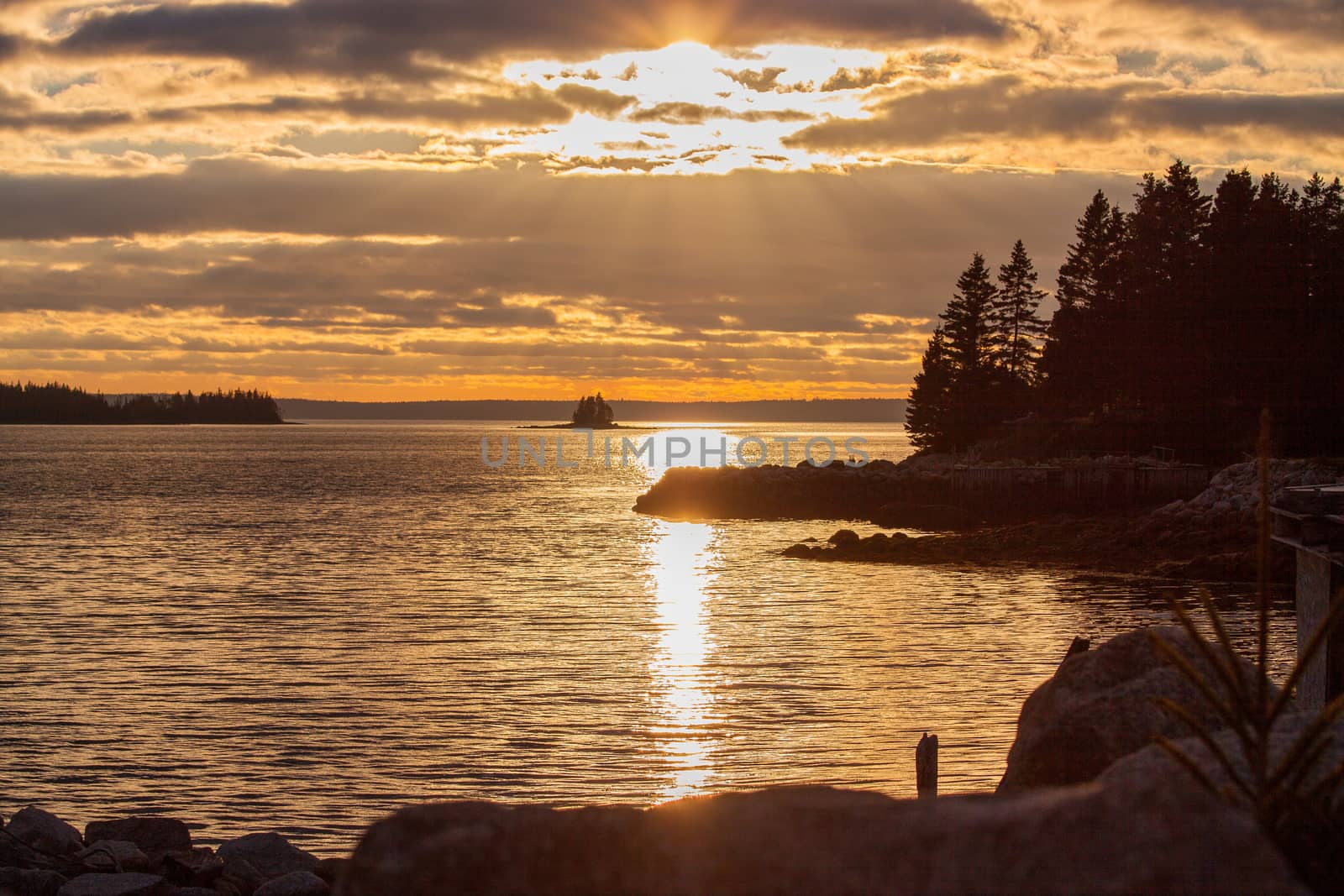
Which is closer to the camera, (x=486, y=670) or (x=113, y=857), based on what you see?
(x=113, y=857)

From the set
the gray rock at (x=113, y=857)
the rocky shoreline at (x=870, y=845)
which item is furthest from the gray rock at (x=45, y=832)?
the rocky shoreline at (x=870, y=845)

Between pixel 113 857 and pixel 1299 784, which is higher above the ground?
pixel 1299 784

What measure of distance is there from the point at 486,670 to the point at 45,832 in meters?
10.8

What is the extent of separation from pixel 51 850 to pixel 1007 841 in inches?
402

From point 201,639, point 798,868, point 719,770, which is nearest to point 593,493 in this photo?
point 201,639

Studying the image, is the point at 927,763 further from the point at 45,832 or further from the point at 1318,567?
the point at 45,832

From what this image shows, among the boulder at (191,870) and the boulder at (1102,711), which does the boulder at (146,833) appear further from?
the boulder at (1102,711)

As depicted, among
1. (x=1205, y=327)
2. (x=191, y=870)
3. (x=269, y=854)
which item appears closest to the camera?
(x=191, y=870)

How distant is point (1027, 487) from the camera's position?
6103 centimetres

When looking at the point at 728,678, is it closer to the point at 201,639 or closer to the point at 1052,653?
the point at 1052,653

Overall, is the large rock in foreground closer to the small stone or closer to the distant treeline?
the small stone

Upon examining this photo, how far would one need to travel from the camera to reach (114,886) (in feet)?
30.6

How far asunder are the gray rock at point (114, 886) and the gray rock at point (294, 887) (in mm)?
802

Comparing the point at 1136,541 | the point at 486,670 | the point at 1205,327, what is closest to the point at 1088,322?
the point at 1205,327
